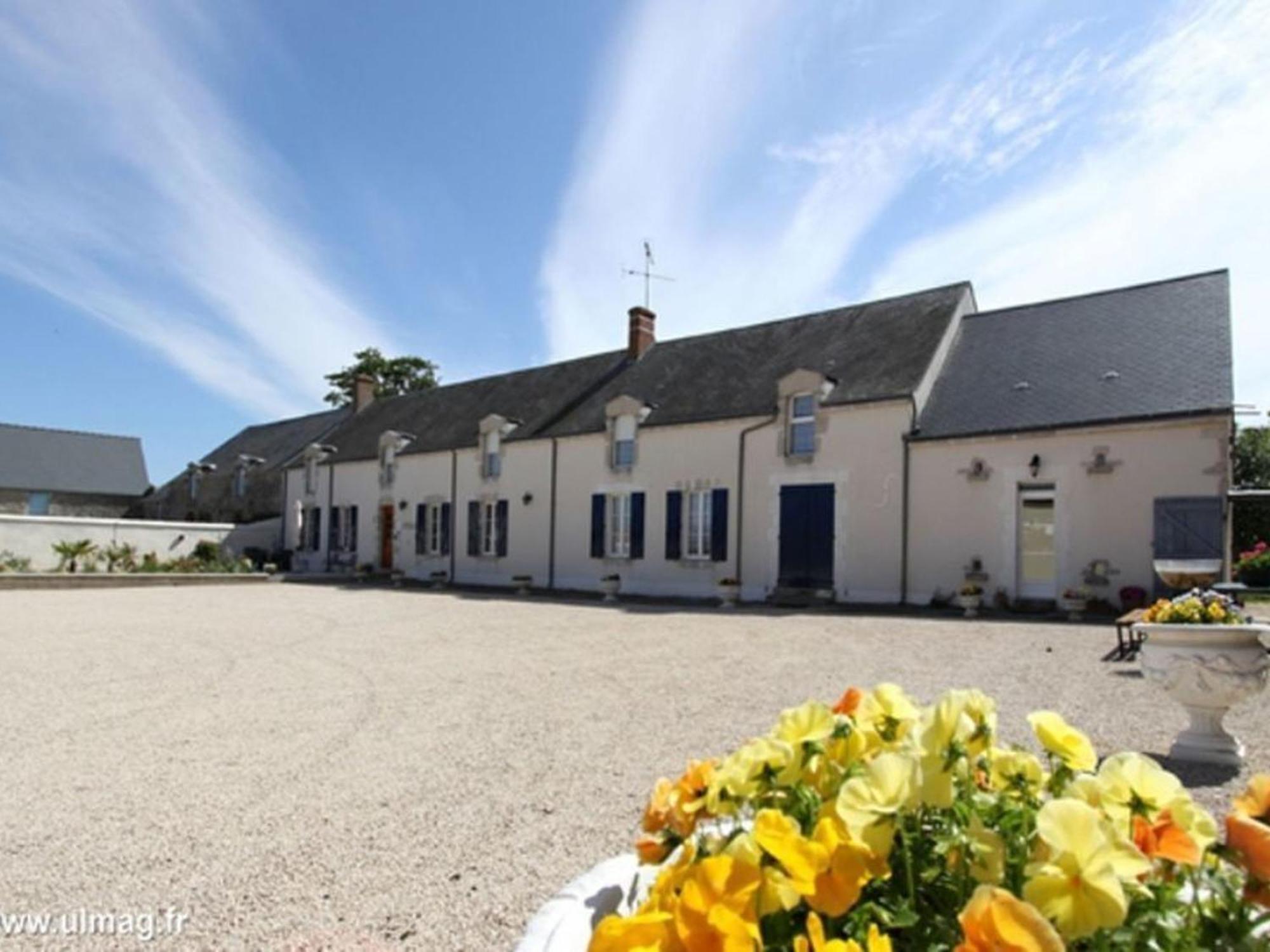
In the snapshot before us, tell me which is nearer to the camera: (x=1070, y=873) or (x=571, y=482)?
(x=1070, y=873)

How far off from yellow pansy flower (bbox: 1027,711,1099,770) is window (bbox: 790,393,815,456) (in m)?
15.0

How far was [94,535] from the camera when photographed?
76.3 ft

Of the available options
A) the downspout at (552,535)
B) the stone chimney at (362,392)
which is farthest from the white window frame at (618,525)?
the stone chimney at (362,392)

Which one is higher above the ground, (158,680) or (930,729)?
(930,729)

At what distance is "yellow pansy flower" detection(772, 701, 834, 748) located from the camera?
4.36 feet

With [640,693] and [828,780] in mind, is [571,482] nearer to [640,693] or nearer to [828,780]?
[640,693]

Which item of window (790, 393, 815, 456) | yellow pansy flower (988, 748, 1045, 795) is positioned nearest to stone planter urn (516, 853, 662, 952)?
yellow pansy flower (988, 748, 1045, 795)

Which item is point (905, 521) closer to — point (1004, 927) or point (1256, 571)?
point (1256, 571)

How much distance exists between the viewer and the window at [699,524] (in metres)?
17.6

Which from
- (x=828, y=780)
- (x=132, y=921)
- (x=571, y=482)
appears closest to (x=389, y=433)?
(x=571, y=482)

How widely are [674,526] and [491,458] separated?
22.4 feet

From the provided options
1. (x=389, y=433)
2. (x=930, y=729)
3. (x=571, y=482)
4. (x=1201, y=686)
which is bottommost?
(x=1201, y=686)

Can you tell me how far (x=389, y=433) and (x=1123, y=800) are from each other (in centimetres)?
2597

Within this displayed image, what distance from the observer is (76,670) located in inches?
311
